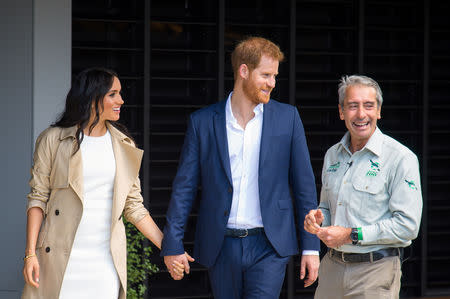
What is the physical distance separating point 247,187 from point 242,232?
22 centimetres

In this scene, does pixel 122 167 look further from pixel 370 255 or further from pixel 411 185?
pixel 411 185

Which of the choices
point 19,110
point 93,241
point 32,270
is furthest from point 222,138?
point 19,110

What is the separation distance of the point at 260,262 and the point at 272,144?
0.58 meters

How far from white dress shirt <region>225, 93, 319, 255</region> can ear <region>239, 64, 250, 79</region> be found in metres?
0.18

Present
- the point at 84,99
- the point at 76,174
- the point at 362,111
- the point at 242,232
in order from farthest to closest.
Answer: the point at 242,232
the point at 84,99
the point at 76,174
the point at 362,111

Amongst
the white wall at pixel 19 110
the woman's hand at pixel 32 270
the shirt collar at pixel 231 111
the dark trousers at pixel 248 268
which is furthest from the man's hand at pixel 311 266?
the white wall at pixel 19 110

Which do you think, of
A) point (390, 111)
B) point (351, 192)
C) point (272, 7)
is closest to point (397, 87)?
point (390, 111)

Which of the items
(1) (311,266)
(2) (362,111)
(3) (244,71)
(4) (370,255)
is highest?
(3) (244,71)

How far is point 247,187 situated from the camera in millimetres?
3463

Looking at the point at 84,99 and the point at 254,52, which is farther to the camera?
the point at 254,52

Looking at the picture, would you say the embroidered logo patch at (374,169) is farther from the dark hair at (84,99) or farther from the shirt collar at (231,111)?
the dark hair at (84,99)

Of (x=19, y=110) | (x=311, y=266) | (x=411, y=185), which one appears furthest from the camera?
(x=19, y=110)

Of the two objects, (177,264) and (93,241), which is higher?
(93,241)

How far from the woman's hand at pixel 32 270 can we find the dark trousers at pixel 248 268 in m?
0.86
